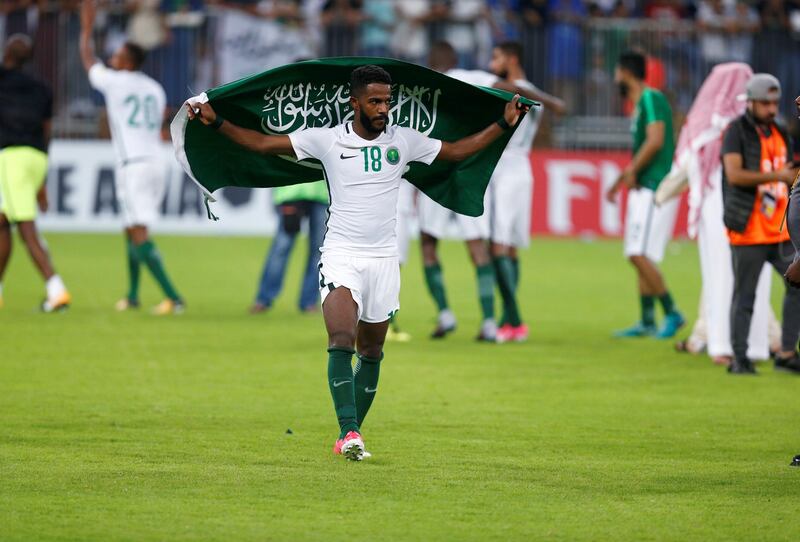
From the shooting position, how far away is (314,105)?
8.96 metres

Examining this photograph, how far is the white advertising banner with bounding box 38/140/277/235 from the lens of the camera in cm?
2594

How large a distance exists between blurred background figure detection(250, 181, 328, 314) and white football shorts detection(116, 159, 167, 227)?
1.34m

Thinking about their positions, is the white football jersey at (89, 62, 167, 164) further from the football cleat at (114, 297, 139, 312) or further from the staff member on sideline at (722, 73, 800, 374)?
the staff member on sideline at (722, 73, 800, 374)

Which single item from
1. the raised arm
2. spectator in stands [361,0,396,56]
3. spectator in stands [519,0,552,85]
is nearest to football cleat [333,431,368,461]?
the raised arm

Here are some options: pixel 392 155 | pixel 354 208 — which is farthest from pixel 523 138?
pixel 354 208

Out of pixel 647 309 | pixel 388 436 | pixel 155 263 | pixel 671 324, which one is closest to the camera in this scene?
pixel 388 436

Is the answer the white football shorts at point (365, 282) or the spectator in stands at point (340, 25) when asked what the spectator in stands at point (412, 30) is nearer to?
the spectator in stands at point (340, 25)

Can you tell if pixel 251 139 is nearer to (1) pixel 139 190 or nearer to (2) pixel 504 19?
(1) pixel 139 190

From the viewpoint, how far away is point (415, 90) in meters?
9.15

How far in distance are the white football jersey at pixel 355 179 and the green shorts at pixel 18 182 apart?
311 inches

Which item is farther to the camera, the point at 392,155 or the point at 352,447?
the point at 392,155

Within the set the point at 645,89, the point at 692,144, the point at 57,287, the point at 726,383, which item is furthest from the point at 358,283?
the point at 57,287

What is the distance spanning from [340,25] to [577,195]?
16.9ft

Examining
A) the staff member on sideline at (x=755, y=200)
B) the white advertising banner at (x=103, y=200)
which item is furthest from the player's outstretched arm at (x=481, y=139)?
the white advertising banner at (x=103, y=200)
